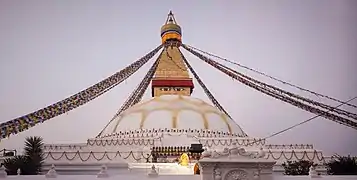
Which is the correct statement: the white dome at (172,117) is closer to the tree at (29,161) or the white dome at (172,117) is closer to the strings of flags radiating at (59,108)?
the strings of flags radiating at (59,108)

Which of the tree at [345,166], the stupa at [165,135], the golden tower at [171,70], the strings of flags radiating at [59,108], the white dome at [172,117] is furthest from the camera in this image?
the golden tower at [171,70]

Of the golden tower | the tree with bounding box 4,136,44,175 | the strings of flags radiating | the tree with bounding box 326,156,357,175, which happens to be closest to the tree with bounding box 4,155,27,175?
the tree with bounding box 4,136,44,175

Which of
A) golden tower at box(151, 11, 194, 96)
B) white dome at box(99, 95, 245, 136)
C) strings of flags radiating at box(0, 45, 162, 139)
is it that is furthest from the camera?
golden tower at box(151, 11, 194, 96)

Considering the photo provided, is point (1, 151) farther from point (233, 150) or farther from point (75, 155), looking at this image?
point (233, 150)

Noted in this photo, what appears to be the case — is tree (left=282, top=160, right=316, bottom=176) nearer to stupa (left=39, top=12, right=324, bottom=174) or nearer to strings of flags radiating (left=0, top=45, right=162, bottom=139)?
stupa (left=39, top=12, right=324, bottom=174)

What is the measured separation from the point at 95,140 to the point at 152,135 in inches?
42.8

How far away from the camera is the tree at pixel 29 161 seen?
5.61 m

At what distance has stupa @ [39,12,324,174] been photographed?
692 cm

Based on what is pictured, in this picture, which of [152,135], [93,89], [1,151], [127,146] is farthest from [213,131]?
[1,151]

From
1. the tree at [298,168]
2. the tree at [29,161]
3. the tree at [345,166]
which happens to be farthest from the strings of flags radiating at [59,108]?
the tree at [345,166]

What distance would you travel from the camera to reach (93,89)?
7.12m

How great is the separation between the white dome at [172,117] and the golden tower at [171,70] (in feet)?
3.93

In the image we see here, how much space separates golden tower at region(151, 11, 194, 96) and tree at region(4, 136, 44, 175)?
17.6ft

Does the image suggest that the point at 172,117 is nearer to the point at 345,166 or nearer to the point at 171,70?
the point at 171,70
